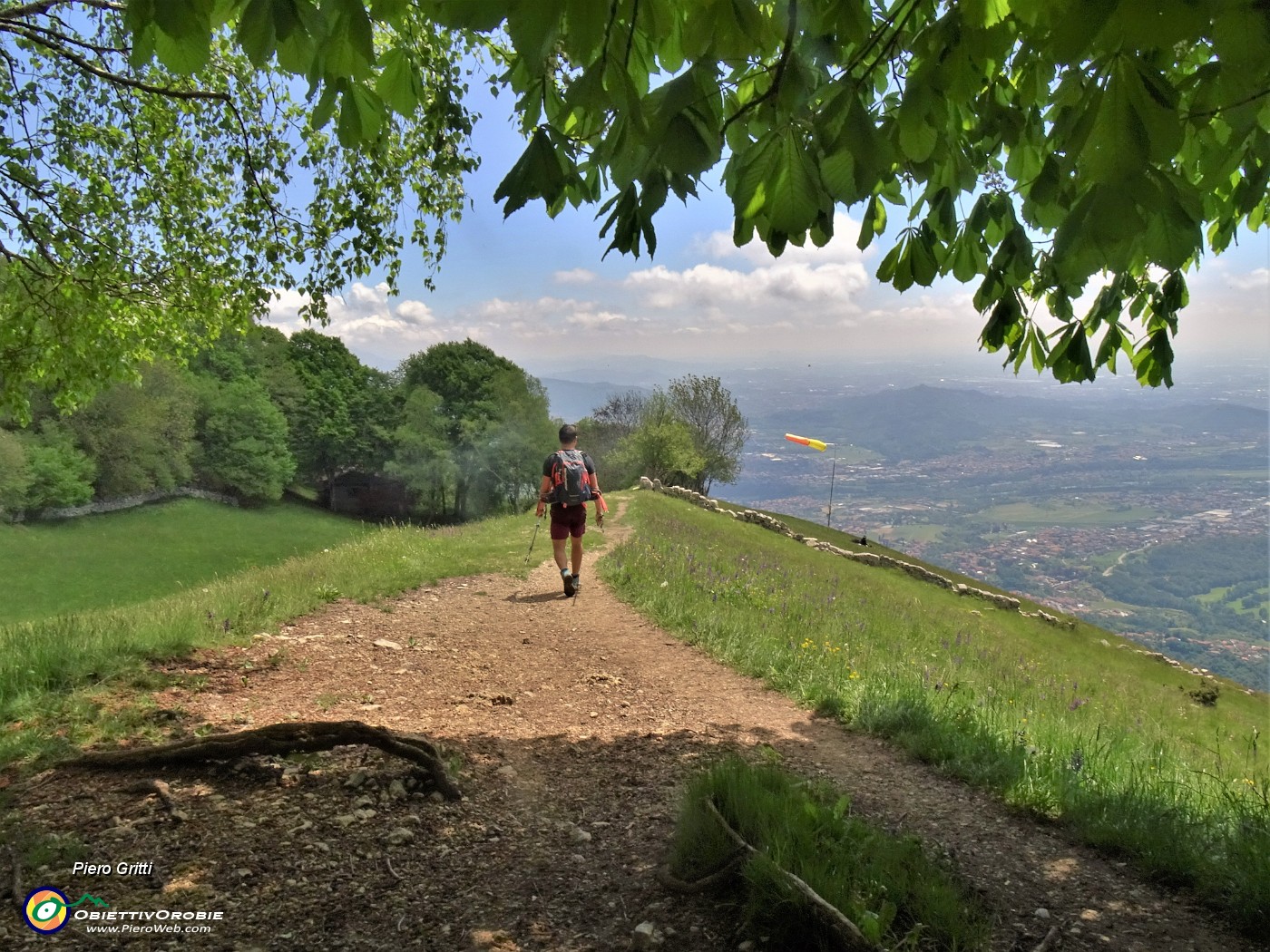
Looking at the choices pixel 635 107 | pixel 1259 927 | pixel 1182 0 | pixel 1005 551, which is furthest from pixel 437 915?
pixel 1005 551

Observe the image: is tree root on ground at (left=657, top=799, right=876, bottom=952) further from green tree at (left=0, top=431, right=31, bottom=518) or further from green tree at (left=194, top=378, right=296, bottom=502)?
green tree at (left=194, top=378, right=296, bottom=502)

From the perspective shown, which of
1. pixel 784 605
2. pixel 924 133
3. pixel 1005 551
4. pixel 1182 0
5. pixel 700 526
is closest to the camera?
pixel 1182 0

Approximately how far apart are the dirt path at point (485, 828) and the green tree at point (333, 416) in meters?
58.5

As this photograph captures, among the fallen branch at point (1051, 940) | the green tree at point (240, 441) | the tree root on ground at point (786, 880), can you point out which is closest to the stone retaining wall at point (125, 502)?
the green tree at point (240, 441)

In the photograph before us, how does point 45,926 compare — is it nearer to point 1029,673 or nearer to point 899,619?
point 1029,673

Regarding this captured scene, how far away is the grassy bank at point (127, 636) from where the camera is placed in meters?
4.21

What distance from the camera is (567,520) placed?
10195 millimetres

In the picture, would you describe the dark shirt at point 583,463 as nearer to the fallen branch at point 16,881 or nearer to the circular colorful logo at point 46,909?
the fallen branch at point 16,881

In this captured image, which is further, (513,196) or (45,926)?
(45,926)

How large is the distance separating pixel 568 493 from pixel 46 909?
24.4 ft

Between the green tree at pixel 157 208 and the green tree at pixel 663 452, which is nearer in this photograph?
the green tree at pixel 157 208

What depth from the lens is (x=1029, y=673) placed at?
13.1m

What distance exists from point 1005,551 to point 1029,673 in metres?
117

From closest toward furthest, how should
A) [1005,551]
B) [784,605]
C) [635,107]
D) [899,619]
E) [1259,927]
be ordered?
1. [635,107]
2. [1259,927]
3. [784,605]
4. [899,619]
5. [1005,551]
